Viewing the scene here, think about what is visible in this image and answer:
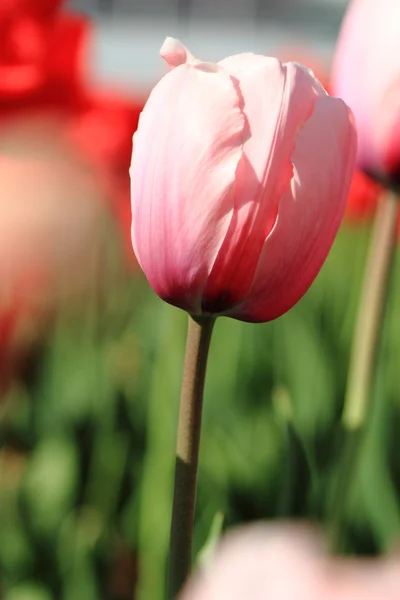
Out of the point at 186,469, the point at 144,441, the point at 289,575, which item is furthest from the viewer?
the point at 144,441

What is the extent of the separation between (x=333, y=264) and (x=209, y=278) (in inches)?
26.1

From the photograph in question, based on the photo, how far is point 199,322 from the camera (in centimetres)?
26

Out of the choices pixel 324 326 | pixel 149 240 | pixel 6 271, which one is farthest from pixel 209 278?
pixel 324 326

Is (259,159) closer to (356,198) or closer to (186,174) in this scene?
(186,174)

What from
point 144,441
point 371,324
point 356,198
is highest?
point 371,324

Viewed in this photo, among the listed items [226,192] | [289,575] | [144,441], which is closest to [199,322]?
[226,192]

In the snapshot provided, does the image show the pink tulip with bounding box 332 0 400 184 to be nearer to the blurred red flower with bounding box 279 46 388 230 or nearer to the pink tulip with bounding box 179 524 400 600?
the pink tulip with bounding box 179 524 400 600

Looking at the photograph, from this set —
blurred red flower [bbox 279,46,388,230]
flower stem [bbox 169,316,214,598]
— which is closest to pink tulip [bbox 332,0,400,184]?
flower stem [bbox 169,316,214,598]

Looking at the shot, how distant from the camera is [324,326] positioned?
0.79m

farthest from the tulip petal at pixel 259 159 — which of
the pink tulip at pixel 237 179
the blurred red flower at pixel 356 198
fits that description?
the blurred red flower at pixel 356 198

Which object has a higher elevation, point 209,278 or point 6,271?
point 209,278

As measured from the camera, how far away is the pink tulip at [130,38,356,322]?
0.83ft

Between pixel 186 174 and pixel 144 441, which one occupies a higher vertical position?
pixel 186 174

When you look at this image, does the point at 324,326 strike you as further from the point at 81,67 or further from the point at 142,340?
the point at 81,67
